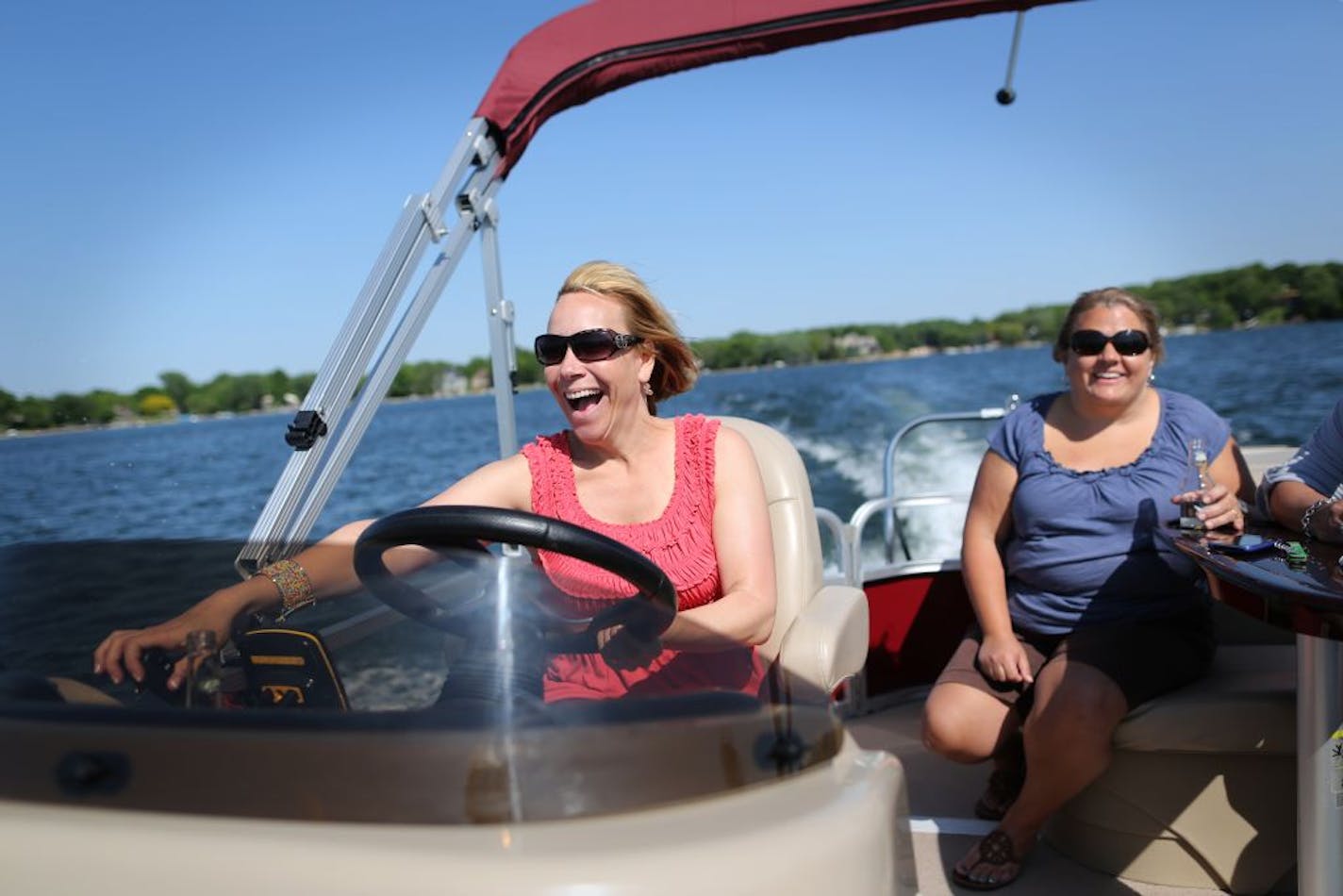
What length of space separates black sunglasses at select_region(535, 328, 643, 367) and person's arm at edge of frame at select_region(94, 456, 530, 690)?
2.25ft

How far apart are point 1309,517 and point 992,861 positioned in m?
0.97

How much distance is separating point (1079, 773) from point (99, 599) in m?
1.90

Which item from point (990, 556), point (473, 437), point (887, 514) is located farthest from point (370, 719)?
point (473, 437)

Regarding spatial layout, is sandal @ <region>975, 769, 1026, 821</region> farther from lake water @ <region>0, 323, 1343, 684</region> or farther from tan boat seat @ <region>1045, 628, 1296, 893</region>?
lake water @ <region>0, 323, 1343, 684</region>

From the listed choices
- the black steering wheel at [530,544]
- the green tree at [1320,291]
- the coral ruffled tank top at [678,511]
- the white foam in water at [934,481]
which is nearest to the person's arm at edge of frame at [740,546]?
the coral ruffled tank top at [678,511]

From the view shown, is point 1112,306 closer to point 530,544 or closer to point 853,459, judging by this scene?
point 530,544

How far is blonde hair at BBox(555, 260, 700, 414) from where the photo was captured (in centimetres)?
207

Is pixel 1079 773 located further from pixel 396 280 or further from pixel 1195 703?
pixel 396 280

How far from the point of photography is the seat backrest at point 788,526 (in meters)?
2.09

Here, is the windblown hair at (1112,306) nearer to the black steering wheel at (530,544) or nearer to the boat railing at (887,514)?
the boat railing at (887,514)

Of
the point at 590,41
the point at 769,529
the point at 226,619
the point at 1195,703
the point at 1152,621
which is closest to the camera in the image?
the point at 226,619

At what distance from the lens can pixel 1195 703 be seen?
2.21 metres

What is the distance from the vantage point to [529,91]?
2.74 metres

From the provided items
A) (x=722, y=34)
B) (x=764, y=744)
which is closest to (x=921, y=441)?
(x=722, y=34)
